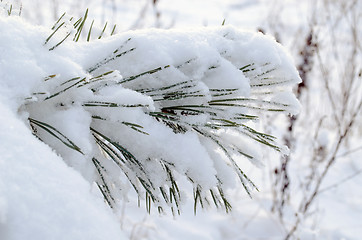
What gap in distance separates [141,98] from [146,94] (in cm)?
8

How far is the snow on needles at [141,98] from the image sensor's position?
0.51 m

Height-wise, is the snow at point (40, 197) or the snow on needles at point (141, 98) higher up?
the snow on needles at point (141, 98)

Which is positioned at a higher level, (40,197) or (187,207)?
(187,207)

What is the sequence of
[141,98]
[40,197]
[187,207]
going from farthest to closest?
[187,207] < [141,98] < [40,197]

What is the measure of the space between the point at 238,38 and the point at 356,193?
7.41ft

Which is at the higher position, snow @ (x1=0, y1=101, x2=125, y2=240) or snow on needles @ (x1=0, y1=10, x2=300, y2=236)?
snow on needles @ (x1=0, y1=10, x2=300, y2=236)

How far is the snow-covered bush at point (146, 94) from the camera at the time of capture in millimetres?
527

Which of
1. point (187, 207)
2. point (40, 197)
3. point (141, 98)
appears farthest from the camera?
point (187, 207)

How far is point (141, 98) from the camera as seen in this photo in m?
0.53

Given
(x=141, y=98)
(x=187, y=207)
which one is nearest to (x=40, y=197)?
(x=141, y=98)

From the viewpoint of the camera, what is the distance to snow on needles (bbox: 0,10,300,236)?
51 centimetres

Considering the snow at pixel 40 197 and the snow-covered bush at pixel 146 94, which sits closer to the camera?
the snow at pixel 40 197

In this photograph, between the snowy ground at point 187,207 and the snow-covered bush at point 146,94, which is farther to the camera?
the snow-covered bush at point 146,94

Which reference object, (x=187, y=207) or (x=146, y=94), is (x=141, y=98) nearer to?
(x=146, y=94)
